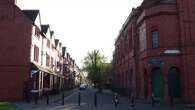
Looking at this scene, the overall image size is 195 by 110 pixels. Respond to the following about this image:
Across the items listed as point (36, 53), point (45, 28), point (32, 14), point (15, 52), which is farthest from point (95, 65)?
point (15, 52)

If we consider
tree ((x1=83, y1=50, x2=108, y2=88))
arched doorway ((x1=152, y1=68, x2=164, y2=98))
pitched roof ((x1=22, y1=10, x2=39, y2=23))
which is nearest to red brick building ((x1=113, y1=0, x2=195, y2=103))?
arched doorway ((x1=152, y1=68, x2=164, y2=98))

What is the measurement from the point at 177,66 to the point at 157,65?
2.06 metres

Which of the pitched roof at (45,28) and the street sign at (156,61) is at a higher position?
the pitched roof at (45,28)

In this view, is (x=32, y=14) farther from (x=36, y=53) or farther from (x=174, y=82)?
(x=174, y=82)

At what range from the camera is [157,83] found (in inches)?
1205

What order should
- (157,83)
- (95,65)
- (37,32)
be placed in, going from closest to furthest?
(157,83)
(37,32)
(95,65)

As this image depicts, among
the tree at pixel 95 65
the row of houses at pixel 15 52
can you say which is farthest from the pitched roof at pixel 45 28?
the tree at pixel 95 65

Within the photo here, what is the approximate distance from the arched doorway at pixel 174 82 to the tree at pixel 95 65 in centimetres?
3334

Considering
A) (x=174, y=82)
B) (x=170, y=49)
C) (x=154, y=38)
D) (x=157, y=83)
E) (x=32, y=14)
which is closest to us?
(x=170, y=49)

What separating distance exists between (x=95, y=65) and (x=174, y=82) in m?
35.9

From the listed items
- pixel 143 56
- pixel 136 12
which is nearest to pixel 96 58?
pixel 136 12

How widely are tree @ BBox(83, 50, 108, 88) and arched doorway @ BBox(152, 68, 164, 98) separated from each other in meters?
31.8

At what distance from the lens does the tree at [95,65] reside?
6458cm

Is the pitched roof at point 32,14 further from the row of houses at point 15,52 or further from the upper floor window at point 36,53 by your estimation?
the upper floor window at point 36,53
